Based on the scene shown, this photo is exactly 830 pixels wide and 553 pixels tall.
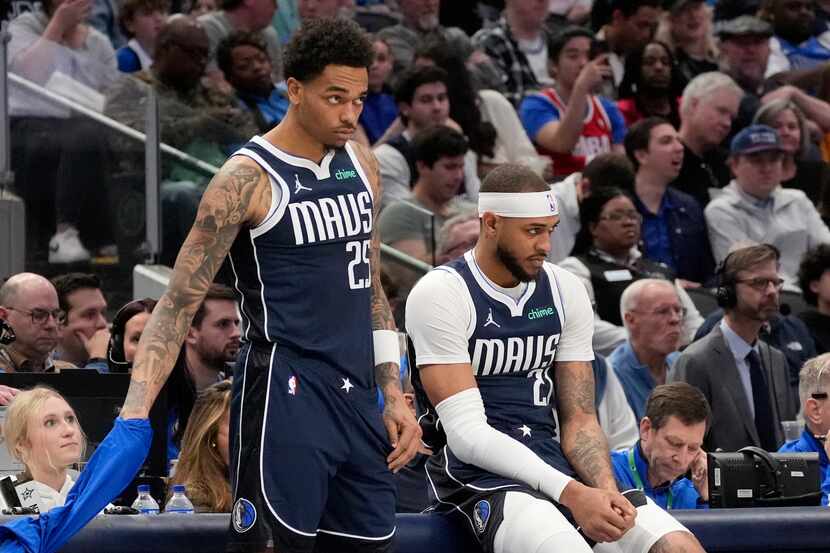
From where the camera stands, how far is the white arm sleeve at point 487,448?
16.9ft

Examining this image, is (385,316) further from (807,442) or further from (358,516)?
(807,442)

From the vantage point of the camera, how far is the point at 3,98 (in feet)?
27.4

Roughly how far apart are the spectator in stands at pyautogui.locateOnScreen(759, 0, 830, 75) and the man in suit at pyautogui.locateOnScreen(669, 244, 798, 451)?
5.53m

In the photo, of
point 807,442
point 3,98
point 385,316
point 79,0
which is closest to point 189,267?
point 385,316

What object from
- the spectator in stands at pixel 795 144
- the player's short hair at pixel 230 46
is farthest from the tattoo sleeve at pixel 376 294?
the spectator in stands at pixel 795 144

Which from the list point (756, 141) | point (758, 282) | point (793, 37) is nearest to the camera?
point (758, 282)

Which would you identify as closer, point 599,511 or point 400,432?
point 400,432

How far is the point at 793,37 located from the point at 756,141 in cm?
354

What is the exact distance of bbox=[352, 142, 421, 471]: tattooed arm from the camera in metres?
4.78

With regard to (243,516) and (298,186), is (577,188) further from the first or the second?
(243,516)

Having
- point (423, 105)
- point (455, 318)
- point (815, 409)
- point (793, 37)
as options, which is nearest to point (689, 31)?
point (793, 37)

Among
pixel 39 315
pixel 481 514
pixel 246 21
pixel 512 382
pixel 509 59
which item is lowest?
pixel 481 514

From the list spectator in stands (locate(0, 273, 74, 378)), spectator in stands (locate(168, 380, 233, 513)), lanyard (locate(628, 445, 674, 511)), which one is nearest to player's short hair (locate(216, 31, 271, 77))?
spectator in stands (locate(0, 273, 74, 378))

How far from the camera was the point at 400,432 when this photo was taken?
480 cm
